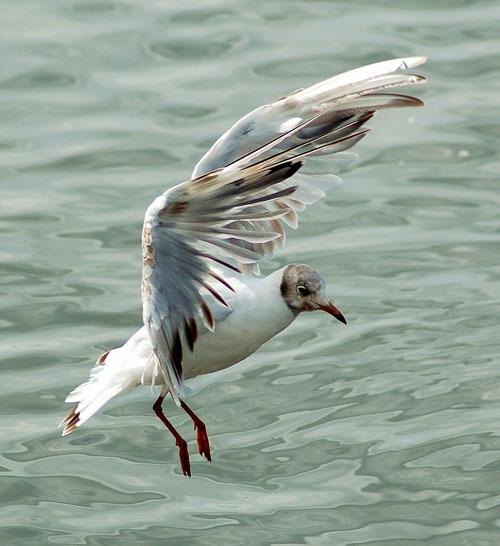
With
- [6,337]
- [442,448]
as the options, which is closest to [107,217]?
[6,337]

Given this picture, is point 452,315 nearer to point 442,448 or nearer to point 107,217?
point 442,448

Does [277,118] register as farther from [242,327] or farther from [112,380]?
[112,380]

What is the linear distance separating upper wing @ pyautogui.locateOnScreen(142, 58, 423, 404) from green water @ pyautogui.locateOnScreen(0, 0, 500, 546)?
3.86ft

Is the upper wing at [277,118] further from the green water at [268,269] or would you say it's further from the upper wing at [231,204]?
the green water at [268,269]

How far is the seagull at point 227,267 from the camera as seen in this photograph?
22.1ft

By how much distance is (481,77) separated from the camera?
13.4m

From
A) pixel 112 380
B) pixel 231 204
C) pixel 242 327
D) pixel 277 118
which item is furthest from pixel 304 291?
pixel 231 204

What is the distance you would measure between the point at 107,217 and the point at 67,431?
12.2 ft

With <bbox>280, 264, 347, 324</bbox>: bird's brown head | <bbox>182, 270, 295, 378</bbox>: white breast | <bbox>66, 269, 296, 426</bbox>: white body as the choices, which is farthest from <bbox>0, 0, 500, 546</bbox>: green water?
<bbox>280, 264, 347, 324</bbox>: bird's brown head

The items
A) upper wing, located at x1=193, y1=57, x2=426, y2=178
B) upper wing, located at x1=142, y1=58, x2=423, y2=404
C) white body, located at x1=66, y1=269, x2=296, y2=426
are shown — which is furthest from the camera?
upper wing, located at x1=193, y1=57, x2=426, y2=178

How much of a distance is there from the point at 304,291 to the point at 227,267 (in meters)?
0.35

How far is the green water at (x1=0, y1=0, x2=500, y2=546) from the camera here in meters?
8.36

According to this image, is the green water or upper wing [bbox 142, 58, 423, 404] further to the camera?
the green water

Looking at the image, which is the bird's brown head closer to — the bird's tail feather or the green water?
the bird's tail feather
